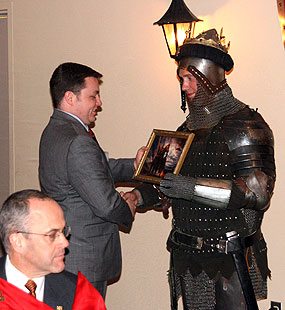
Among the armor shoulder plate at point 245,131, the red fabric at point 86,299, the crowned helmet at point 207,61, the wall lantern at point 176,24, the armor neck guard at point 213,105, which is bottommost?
the red fabric at point 86,299

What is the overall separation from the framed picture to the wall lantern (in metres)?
0.61

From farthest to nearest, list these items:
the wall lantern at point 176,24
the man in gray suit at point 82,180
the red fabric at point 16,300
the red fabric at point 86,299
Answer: the wall lantern at point 176,24, the man in gray suit at point 82,180, the red fabric at point 86,299, the red fabric at point 16,300

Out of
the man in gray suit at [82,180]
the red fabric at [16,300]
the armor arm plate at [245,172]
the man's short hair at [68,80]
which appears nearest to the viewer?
the red fabric at [16,300]

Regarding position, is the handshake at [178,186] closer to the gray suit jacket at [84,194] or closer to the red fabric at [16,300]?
the gray suit jacket at [84,194]

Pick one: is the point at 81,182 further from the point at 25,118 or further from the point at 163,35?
the point at 25,118

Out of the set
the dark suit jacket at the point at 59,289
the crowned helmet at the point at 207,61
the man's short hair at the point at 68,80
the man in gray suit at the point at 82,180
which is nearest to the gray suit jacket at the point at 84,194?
the man in gray suit at the point at 82,180

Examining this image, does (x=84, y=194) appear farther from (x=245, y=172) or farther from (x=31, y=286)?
(x=31, y=286)

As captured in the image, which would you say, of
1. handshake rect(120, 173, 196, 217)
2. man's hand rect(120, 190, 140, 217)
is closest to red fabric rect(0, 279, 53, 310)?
handshake rect(120, 173, 196, 217)

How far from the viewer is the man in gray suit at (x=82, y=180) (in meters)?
3.87

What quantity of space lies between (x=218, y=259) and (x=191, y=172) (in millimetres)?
444

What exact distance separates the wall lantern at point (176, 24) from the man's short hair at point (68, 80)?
1.84 ft

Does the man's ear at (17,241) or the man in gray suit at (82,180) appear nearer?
the man's ear at (17,241)

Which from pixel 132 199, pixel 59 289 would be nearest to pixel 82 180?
pixel 132 199

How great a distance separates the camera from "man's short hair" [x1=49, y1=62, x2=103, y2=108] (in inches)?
159
